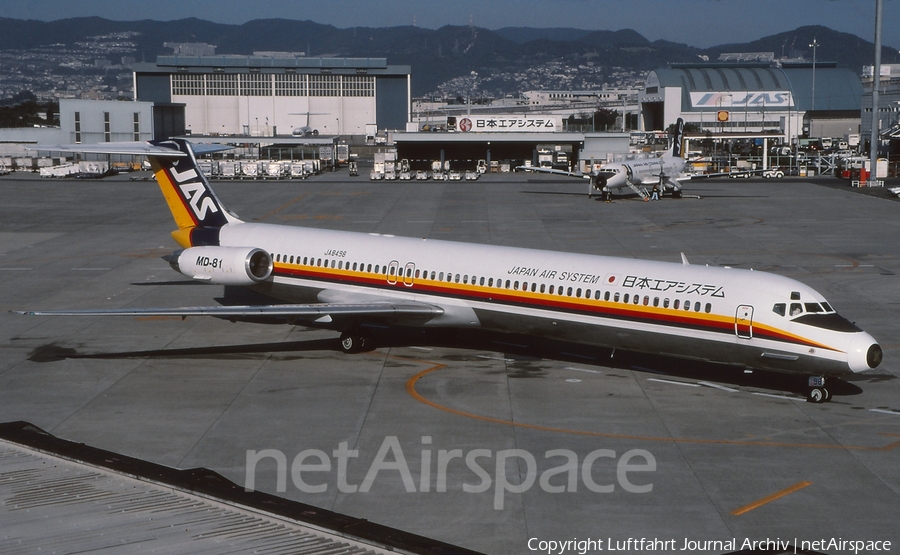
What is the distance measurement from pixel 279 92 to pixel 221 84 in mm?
11694

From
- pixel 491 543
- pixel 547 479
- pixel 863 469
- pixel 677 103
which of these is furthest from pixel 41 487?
pixel 677 103

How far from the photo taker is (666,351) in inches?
961

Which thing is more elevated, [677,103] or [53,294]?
[677,103]

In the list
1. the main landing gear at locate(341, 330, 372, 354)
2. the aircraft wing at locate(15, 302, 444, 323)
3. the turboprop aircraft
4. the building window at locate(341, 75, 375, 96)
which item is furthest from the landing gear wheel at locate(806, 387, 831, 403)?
the building window at locate(341, 75, 375, 96)

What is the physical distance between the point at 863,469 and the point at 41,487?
14.7 m

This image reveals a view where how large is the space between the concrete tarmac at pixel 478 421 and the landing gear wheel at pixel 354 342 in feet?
1.62

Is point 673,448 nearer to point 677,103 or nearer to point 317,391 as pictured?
point 317,391

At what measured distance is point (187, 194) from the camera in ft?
107

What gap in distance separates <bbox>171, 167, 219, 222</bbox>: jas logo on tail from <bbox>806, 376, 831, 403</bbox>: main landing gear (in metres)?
19.7
